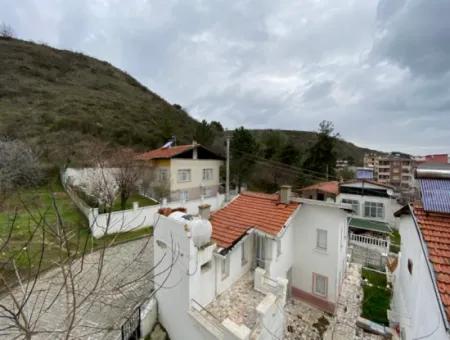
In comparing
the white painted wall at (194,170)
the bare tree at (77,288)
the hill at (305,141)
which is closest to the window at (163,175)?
the white painted wall at (194,170)

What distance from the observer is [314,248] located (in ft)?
39.1

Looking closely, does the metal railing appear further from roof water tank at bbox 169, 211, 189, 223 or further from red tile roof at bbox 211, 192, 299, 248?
roof water tank at bbox 169, 211, 189, 223

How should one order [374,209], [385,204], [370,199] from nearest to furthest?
[385,204], [374,209], [370,199]

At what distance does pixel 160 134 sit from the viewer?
42031mm

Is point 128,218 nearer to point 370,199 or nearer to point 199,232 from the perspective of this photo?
point 199,232

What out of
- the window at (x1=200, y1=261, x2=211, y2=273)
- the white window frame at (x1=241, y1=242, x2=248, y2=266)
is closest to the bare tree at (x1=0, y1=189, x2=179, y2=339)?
the window at (x1=200, y1=261, x2=211, y2=273)

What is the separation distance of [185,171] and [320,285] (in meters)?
17.4

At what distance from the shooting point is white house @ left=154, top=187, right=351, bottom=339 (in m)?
7.82

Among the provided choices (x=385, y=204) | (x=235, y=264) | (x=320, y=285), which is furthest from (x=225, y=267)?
(x=385, y=204)

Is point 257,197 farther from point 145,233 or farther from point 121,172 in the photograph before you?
point 121,172

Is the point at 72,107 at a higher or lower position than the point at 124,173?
higher

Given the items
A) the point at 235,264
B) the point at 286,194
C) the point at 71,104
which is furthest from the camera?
the point at 71,104

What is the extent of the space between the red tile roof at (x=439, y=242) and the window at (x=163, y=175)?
20.8 m

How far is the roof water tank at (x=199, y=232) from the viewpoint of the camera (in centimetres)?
781
